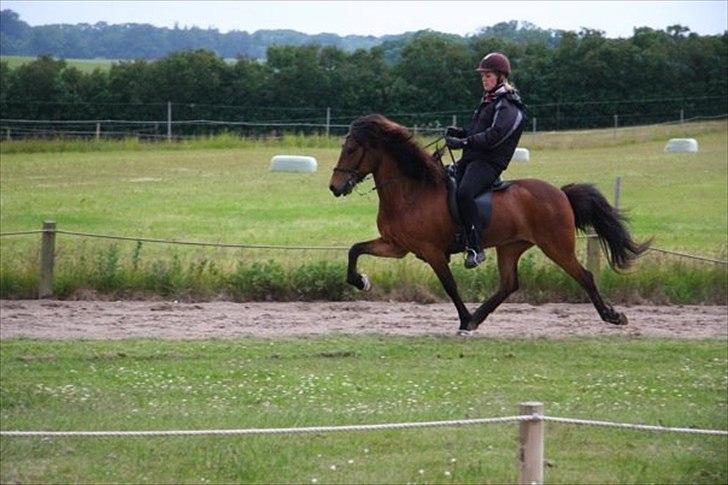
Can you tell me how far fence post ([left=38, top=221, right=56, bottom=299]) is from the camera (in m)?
17.8

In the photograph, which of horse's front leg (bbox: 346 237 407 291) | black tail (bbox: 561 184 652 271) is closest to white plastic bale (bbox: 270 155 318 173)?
black tail (bbox: 561 184 652 271)

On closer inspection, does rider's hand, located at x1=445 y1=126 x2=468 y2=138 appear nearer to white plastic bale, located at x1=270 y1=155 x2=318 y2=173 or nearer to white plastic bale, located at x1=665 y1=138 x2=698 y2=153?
white plastic bale, located at x1=270 y1=155 x2=318 y2=173

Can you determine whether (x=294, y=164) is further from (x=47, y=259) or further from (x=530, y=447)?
(x=530, y=447)

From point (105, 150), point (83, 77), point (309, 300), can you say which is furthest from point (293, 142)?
point (309, 300)

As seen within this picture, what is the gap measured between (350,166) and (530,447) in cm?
848

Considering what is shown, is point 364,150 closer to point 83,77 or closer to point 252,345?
point 252,345

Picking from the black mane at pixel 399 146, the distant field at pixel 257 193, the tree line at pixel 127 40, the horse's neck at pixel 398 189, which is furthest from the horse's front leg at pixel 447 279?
the tree line at pixel 127 40

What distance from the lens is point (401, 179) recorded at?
52.5ft

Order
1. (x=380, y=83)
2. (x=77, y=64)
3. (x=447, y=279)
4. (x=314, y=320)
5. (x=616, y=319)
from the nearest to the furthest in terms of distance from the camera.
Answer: (x=447, y=279)
(x=616, y=319)
(x=314, y=320)
(x=380, y=83)
(x=77, y=64)

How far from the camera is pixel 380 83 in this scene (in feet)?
188

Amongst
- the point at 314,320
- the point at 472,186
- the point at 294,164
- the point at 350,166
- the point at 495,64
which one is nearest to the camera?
the point at 495,64

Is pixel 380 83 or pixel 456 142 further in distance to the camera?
pixel 380 83

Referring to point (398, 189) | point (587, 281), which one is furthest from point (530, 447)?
point (587, 281)

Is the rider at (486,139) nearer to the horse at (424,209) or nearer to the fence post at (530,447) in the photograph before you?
the horse at (424,209)
